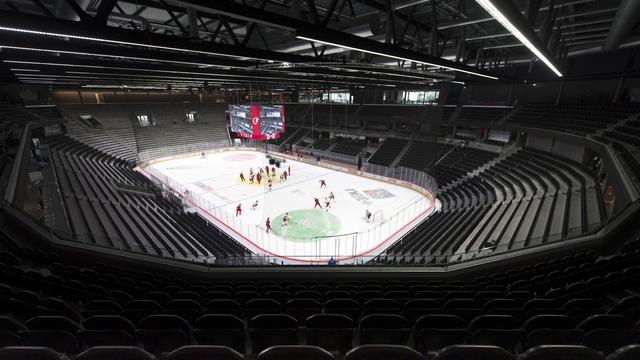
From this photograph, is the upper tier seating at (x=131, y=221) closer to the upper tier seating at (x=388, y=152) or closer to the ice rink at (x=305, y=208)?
the ice rink at (x=305, y=208)

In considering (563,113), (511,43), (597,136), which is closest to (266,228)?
(511,43)

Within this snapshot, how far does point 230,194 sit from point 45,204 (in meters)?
11.6

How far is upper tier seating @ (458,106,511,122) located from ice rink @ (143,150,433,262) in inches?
427

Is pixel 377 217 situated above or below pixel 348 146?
below

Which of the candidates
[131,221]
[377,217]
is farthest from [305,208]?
[131,221]

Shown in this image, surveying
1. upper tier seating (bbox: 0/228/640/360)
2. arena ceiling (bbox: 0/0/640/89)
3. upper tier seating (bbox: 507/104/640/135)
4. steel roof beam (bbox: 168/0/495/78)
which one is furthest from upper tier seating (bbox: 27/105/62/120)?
upper tier seating (bbox: 507/104/640/135)

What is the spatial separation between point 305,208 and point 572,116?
815 inches

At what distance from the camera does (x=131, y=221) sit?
44.8 ft

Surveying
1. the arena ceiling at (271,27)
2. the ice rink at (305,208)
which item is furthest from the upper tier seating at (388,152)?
the arena ceiling at (271,27)

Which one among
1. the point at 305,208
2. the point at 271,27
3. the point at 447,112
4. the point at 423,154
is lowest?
the point at 305,208

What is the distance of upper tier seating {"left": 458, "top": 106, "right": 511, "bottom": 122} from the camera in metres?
26.7

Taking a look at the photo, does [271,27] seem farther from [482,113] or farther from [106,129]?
[106,129]

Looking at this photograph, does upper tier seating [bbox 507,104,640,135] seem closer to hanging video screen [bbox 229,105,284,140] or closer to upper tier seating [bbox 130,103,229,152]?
hanging video screen [bbox 229,105,284,140]

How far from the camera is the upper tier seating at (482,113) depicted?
26719 millimetres
